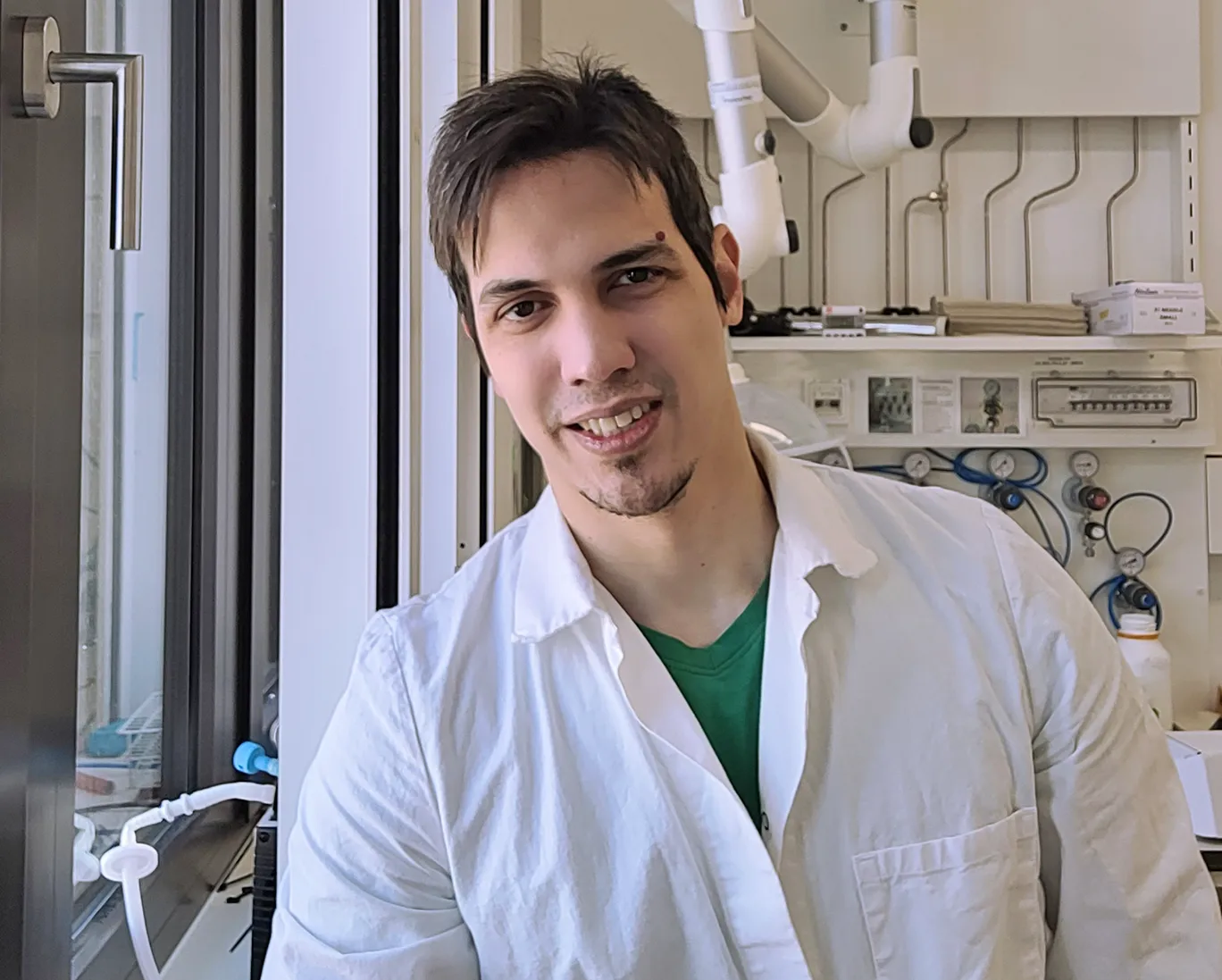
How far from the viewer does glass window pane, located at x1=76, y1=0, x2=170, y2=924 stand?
917mm

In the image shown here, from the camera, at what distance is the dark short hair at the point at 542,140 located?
2.99 feet

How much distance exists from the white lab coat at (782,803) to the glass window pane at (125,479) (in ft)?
0.82

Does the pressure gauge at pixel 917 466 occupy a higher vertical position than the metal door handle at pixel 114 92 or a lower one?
lower

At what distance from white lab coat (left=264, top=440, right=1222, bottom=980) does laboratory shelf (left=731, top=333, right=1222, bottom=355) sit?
95 cm

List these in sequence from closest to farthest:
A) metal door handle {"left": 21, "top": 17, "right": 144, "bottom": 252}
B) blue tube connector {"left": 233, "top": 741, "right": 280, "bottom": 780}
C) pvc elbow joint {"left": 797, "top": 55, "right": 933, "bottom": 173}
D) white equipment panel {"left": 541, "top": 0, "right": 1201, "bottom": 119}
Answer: metal door handle {"left": 21, "top": 17, "right": 144, "bottom": 252} → blue tube connector {"left": 233, "top": 741, "right": 280, "bottom": 780} → pvc elbow joint {"left": 797, "top": 55, "right": 933, "bottom": 173} → white equipment panel {"left": 541, "top": 0, "right": 1201, "bottom": 119}

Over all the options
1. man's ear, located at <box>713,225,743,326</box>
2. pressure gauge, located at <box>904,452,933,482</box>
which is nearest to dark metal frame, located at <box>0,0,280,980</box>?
man's ear, located at <box>713,225,743,326</box>

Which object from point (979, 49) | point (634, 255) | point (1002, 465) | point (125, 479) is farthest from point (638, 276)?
point (979, 49)

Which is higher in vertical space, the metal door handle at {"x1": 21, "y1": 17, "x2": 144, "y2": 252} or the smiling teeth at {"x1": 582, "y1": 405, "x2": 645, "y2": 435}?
the metal door handle at {"x1": 21, "y1": 17, "x2": 144, "y2": 252}

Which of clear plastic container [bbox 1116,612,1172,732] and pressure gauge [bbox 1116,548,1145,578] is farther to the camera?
pressure gauge [bbox 1116,548,1145,578]

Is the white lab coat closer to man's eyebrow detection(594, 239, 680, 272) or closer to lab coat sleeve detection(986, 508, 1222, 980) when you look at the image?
lab coat sleeve detection(986, 508, 1222, 980)

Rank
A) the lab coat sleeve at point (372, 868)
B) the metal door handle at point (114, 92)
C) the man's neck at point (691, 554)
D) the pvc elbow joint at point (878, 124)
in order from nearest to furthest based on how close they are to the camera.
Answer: the metal door handle at point (114, 92) → the lab coat sleeve at point (372, 868) → the man's neck at point (691, 554) → the pvc elbow joint at point (878, 124)

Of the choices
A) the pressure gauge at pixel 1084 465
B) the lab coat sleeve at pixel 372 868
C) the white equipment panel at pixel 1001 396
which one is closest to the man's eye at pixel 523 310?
the lab coat sleeve at pixel 372 868

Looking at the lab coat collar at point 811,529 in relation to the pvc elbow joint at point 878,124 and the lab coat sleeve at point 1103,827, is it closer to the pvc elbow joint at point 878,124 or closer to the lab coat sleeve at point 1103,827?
the lab coat sleeve at point 1103,827

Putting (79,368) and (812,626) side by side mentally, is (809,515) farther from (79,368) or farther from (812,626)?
(79,368)
